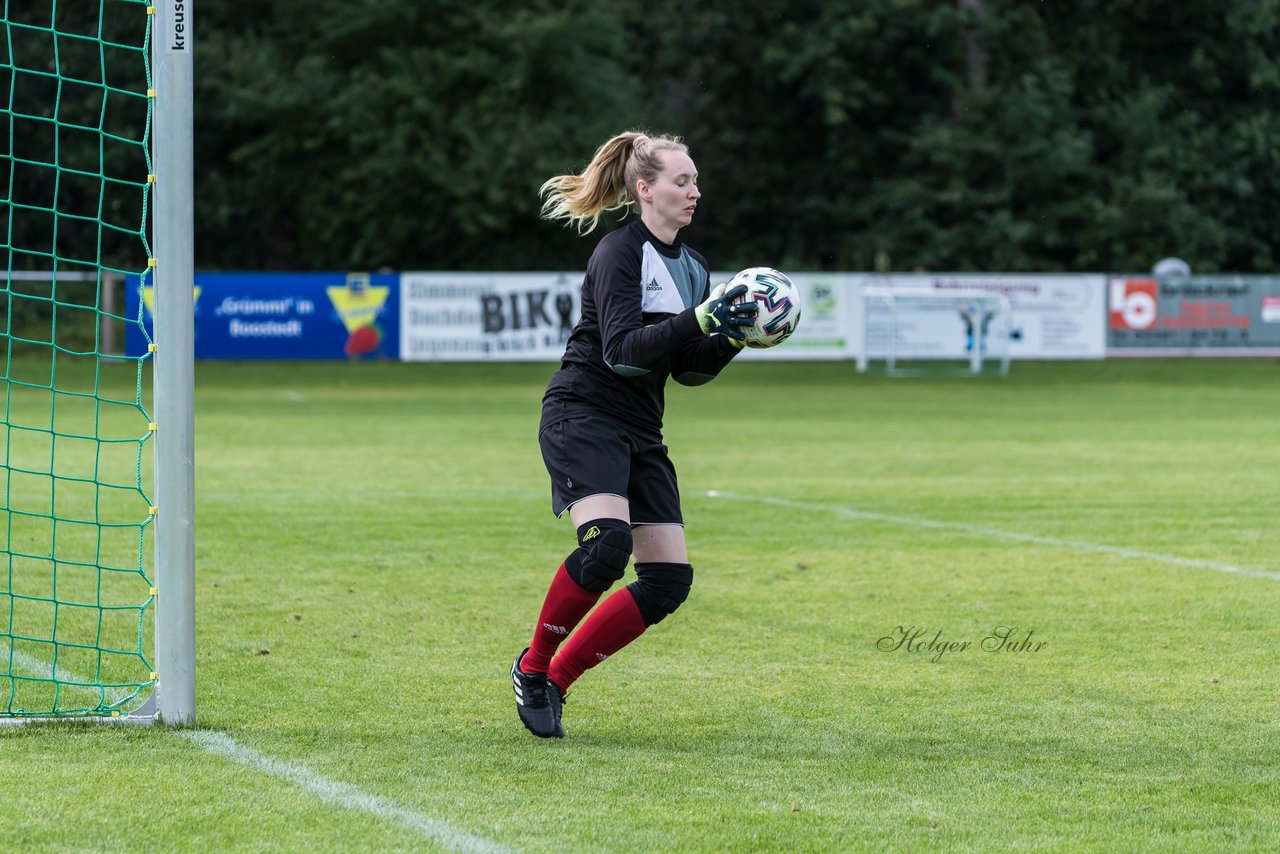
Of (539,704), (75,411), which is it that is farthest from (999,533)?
(75,411)

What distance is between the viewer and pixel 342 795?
15.1 feet

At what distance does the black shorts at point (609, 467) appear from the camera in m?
5.36

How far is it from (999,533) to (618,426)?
5690 millimetres

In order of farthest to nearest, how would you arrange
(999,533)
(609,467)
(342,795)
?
1. (999,533)
2. (609,467)
3. (342,795)

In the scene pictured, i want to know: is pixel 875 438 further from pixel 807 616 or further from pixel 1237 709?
pixel 1237 709

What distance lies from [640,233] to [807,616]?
9.22 ft

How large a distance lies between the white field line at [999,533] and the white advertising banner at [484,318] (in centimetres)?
1675

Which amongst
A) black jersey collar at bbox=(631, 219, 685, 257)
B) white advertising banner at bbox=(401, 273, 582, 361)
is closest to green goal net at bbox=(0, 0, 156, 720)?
black jersey collar at bbox=(631, 219, 685, 257)

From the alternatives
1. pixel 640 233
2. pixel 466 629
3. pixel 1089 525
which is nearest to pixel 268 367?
pixel 1089 525

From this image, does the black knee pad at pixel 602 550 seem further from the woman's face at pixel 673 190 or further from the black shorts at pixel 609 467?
the woman's face at pixel 673 190

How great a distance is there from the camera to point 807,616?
7730mm

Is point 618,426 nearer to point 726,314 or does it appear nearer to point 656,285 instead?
point 656,285

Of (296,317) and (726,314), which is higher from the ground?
(296,317)

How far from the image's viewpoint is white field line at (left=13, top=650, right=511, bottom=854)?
4191 millimetres
